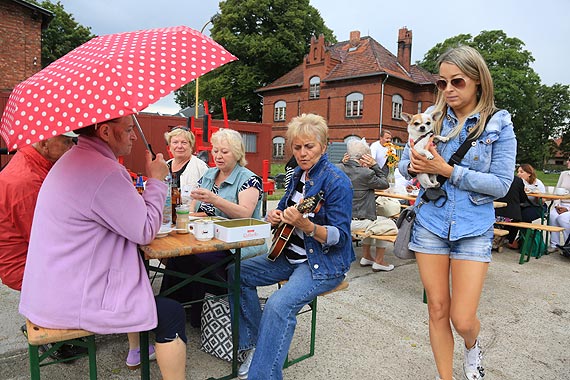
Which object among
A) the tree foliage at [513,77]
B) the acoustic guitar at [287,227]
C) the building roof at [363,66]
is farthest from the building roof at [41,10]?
the tree foliage at [513,77]

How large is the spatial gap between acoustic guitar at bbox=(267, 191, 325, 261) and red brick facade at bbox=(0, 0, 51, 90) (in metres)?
18.1

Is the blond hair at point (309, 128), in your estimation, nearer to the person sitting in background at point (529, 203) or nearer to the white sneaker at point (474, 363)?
the white sneaker at point (474, 363)

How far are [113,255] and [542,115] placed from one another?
54652 mm

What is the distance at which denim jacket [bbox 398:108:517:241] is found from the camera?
82.0 inches

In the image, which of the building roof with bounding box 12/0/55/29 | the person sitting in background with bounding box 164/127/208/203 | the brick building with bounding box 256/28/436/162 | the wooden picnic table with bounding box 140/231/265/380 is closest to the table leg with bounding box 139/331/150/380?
the wooden picnic table with bounding box 140/231/265/380

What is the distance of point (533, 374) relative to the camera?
280cm

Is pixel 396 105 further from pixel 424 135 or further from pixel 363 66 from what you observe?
pixel 424 135

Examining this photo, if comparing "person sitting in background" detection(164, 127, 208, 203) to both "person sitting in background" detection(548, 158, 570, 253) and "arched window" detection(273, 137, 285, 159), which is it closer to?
"person sitting in background" detection(548, 158, 570, 253)

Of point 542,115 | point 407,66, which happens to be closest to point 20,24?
point 407,66

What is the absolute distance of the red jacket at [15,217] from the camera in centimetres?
239

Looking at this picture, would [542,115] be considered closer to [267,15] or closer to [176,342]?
[267,15]

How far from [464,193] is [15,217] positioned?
2.59 meters

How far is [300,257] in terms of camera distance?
2602 millimetres

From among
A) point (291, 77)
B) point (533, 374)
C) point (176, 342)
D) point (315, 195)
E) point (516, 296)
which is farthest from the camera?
point (291, 77)
